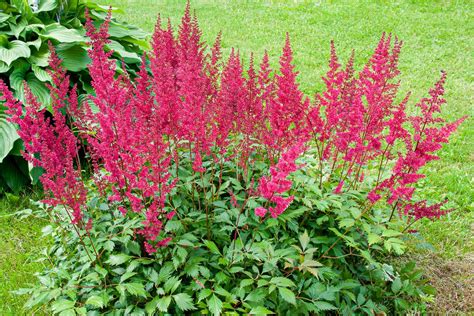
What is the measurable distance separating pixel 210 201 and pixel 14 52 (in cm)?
312

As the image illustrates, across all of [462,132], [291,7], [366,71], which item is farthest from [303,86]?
[291,7]

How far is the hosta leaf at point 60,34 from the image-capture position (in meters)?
4.89

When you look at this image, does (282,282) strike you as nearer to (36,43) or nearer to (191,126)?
(191,126)

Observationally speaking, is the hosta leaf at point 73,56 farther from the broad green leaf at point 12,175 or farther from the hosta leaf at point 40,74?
the broad green leaf at point 12,175

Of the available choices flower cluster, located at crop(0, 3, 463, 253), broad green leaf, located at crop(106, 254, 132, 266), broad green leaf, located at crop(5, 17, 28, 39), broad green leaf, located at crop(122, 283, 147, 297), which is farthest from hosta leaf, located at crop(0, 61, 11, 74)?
broad green leaf, located at crop(122, 283, 147, 297)

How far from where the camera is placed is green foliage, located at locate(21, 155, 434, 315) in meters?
2.49

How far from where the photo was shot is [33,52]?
5066mm

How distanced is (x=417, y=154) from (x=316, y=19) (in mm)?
9535

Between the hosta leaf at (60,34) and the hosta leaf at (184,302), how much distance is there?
354 cm

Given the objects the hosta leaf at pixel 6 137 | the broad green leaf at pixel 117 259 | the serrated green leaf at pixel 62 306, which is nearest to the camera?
the serrated green leaf at pixel 62 306

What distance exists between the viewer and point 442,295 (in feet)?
11.5

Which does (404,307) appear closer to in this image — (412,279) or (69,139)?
(412,279)

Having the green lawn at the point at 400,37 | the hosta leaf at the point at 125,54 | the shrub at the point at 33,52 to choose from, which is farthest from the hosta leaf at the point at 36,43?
the green lawn at the point at 400,37

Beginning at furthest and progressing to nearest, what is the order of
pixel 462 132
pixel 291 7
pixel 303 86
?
pixel 291 7
pixel 303 86
pixel 462 132
